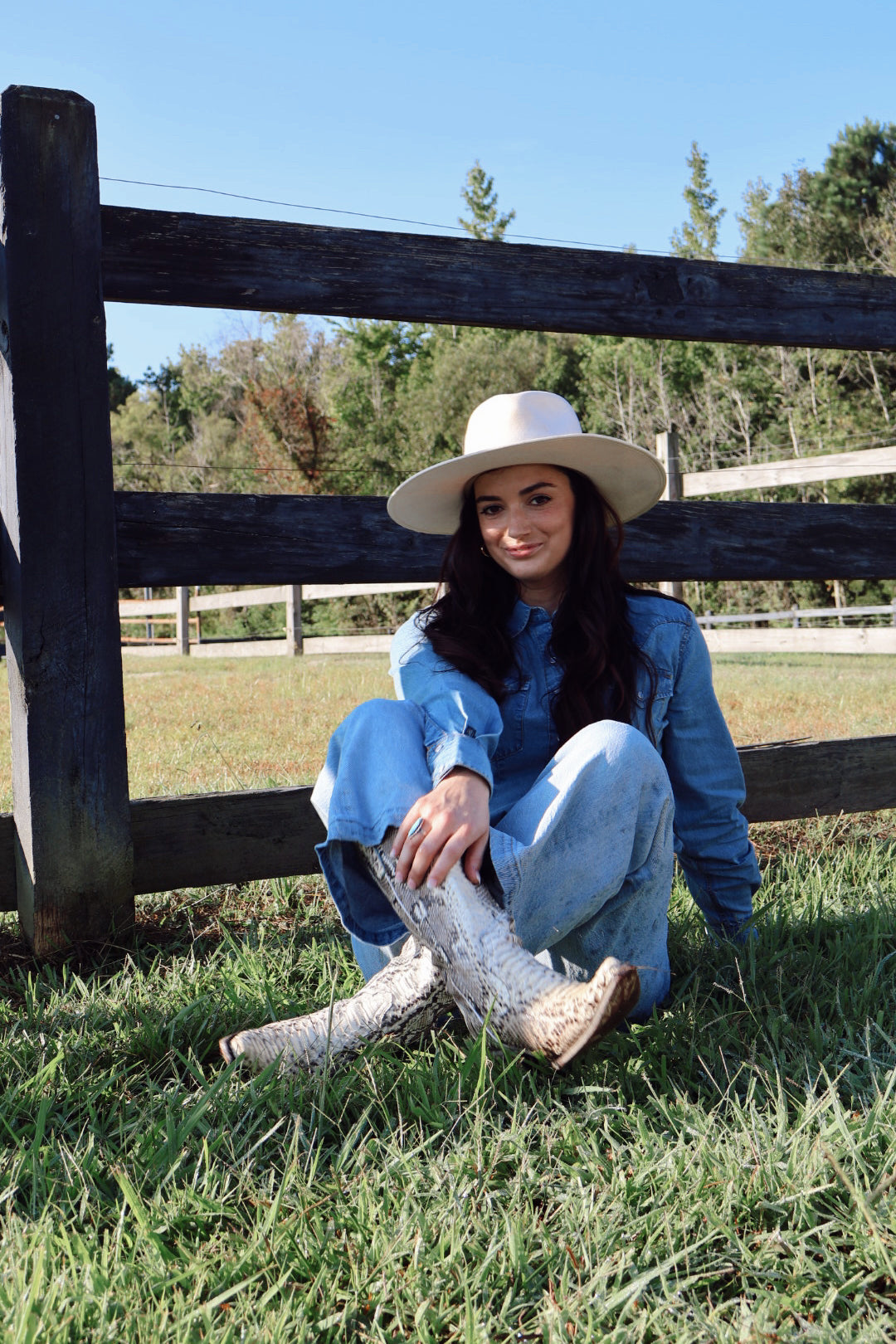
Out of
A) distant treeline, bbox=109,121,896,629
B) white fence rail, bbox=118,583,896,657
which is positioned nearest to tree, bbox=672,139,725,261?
distant treeline, bbox=109,121,896,629

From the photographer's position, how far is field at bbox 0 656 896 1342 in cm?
117

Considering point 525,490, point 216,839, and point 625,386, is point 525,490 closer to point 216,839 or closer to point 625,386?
point 216,839

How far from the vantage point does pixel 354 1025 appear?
1.75 meters

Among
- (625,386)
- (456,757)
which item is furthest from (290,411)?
(456,757)

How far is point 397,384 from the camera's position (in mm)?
29891

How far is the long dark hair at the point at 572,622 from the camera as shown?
2139 millimetres

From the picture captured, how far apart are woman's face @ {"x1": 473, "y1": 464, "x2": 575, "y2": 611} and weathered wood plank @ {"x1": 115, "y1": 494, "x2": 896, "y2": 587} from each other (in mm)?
450

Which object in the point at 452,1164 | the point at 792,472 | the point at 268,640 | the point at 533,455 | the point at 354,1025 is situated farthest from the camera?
the point at 268,640

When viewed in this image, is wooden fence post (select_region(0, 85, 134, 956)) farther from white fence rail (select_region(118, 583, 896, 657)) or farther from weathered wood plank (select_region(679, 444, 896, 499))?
weathered wood plank (select_region(679, 444, 896, 499))

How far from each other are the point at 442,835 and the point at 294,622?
36.1ft

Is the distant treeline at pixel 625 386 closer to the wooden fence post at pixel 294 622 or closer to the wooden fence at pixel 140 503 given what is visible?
the wooden fence post at pixel 294 622

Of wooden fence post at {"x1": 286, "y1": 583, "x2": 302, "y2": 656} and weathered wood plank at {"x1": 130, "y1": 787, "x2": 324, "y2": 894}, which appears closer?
weathered wood plank at {"x1": 130, "y1": 787, "x2": 324, "y2": 894}

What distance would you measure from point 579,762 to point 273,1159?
76 cm

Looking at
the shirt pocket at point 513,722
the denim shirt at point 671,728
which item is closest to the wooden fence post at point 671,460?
the denim shirt at point 671,728
